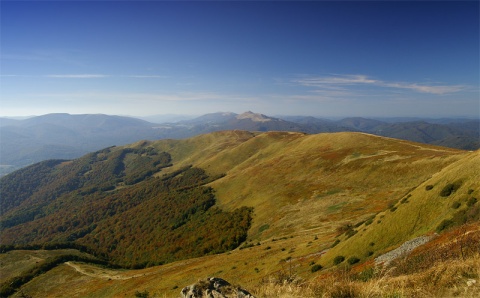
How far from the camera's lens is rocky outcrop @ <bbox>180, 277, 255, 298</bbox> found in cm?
1043

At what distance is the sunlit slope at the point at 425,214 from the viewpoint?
78.4 ft

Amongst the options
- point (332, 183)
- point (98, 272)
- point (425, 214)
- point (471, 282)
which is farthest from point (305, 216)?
point (471, 282)

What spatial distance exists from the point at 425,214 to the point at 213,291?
84.7 ft

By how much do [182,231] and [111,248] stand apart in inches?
2367

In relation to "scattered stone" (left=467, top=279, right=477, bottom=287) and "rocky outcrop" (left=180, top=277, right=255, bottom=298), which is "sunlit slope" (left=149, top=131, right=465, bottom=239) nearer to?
"rocky outcrop" (left=180, top=277, right=255, bottom=298)

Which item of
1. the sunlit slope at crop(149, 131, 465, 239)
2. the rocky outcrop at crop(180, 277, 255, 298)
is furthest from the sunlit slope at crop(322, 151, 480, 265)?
the rocky outcrop at crop(180, 277, 255, 298)

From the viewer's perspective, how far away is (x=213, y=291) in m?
10.9

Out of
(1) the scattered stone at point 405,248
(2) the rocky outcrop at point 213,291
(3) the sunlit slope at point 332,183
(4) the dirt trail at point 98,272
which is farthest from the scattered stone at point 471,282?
(4) the dirt trail at point 98,272

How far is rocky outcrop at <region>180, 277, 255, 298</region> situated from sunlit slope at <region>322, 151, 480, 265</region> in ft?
63.5

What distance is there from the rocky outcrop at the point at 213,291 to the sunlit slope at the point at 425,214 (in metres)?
19.4

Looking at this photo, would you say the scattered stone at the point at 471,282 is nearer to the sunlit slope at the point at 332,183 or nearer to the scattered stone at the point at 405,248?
the scattered stone at the point at 405,248

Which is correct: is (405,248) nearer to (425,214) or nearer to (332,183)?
(425,214)

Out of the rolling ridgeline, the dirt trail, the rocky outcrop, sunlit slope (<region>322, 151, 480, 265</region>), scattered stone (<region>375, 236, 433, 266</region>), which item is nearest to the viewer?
the rocky outcrop

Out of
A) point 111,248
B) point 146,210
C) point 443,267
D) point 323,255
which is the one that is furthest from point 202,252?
point 146,210
